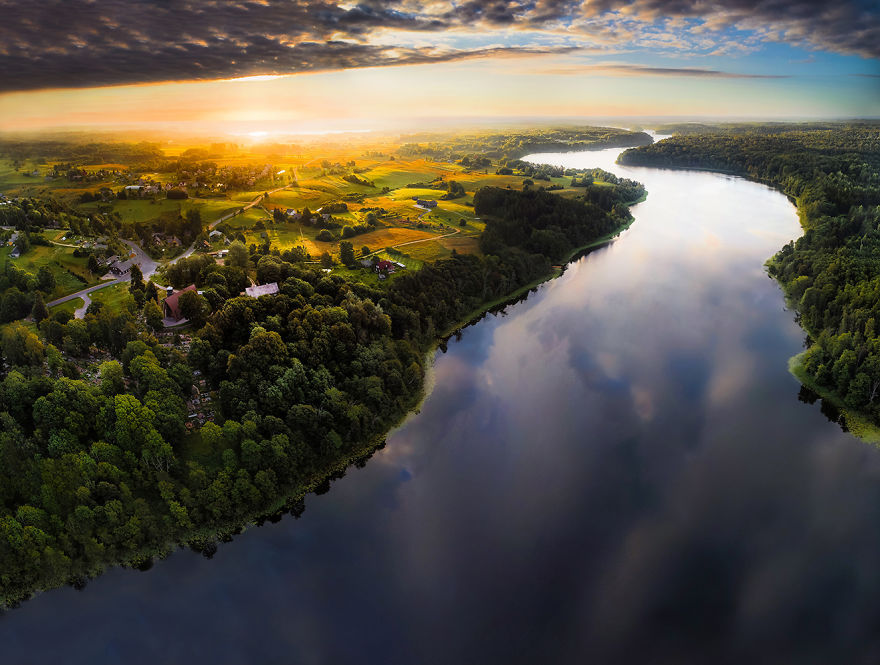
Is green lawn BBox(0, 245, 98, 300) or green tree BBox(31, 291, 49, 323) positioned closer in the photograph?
green tree BBox(31, 291, 49, 323)

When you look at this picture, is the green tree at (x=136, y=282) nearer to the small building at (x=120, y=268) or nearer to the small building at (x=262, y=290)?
the small building at (x=120, y=268)

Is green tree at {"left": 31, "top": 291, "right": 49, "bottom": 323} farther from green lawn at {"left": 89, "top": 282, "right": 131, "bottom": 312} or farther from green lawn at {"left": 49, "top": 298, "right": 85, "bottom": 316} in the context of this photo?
green lawn at {"left": 89, "top": 282, "right": 131, "bottom": 312}

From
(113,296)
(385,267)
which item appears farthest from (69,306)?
(385,267)

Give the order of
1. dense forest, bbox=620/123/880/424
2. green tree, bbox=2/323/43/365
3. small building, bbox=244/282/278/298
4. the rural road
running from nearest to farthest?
green tree, bbox=2/323/43/365 < dense forest, bbox=620/123/880/424 < the rural road < small building, bbox=244/282/278/298

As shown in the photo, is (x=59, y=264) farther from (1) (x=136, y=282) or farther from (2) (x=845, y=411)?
(2) (x=845, y=411)

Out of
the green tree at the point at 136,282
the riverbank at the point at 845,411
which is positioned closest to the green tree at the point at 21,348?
the green tree at the point at 136,282

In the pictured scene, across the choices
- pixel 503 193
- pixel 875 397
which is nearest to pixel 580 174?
pixel 503 193

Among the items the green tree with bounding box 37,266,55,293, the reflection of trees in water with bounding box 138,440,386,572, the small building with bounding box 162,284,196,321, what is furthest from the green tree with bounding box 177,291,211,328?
the reflection of trees in water with bounding box 138,440,386,572
